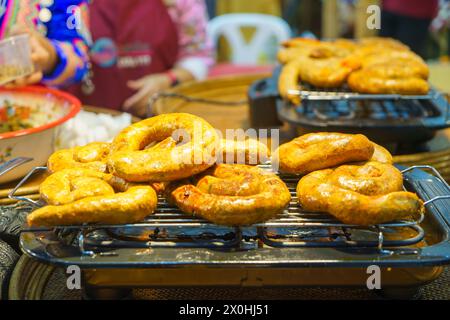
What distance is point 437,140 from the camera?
2395 millimetres

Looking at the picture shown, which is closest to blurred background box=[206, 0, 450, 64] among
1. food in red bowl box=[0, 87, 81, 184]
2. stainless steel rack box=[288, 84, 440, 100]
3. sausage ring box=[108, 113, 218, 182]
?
stainless steel rack box=[288, 84, 440, 100]

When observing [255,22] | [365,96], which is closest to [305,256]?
[365,96]

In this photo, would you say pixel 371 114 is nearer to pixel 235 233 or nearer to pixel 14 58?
pixel 235 233

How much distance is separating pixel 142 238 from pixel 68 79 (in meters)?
1.91

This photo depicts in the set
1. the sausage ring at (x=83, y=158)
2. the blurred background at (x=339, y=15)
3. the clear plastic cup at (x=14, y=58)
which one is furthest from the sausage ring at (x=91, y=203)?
the blurred background at (x=339, y=15)

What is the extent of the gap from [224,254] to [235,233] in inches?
3.8

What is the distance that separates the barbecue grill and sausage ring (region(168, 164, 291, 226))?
35 mm

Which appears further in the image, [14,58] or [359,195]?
[14,58]

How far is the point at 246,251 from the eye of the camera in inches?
46.8

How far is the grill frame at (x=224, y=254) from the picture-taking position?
3.76 ft

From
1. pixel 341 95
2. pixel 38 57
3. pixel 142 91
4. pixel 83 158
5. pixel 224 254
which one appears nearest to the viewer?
pixel 224 254

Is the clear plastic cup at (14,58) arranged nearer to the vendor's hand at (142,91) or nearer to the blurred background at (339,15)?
the vendor's hand at (142,91)

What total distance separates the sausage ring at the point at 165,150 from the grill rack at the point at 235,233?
11cm

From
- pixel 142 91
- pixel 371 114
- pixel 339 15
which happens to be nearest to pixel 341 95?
pixel 371 114
